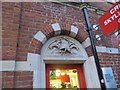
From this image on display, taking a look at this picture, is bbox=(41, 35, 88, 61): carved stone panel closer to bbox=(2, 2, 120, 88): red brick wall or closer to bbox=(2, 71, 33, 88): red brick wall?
bbox=(2, 2, 120, 88): red brick wall

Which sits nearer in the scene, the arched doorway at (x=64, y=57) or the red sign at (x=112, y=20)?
the red sign at (x=112, y=20)

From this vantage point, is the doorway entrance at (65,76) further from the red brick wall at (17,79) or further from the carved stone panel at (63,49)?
the red brick wall at (17,79)

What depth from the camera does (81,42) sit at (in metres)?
3.34

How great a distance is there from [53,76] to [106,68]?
1.19m

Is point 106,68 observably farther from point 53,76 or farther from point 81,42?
point 53,76

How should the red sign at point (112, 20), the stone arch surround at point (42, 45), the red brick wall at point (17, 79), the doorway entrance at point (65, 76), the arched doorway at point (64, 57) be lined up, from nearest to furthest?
1. the red brick wall at point (17, 79)
2. the red sign at point (112, 20)
3. the stone arch surround at point (42, 45)
4. the arched doorway at point (64, 57)
5. the doorway entrance at point (65, 76)

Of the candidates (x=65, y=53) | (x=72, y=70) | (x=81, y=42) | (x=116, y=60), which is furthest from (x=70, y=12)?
(x=116, y=60)

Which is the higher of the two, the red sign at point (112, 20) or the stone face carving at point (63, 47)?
the red sign at point (112, 20)

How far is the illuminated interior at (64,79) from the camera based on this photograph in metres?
3.00

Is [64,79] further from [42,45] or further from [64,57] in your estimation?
[42,45]

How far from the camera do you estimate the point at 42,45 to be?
9.67 feet

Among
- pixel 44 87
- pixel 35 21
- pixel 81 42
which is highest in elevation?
pixel 35 21

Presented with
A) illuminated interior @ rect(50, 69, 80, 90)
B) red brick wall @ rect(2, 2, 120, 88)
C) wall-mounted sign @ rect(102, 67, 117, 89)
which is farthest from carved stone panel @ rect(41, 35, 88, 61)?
wall-mounted sign @ rect(102, 67, 117, 89)

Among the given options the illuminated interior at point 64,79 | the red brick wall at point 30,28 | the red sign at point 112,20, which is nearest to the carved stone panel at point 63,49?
the red brick wall at point 30,28
